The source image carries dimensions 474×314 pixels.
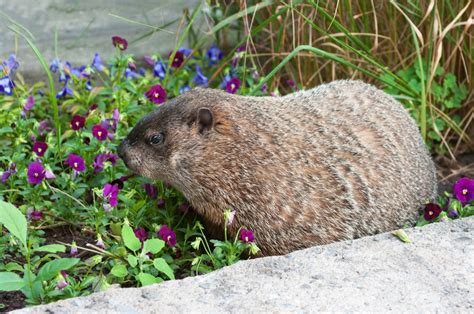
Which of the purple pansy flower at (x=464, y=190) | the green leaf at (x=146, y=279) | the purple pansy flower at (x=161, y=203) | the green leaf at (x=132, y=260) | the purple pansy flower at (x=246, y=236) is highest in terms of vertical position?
the green leaf at (x=132, y=260)

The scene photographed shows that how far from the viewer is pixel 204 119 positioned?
4.09 metres

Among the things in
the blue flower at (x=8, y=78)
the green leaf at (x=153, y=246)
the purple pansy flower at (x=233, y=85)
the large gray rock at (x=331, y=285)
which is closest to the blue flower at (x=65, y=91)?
the blue flower at (x=8, y=78)

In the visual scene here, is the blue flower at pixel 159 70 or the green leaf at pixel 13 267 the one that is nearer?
the green leaf at pixel 13 267

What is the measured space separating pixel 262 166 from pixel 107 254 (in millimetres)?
931

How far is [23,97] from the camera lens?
16.4 feet

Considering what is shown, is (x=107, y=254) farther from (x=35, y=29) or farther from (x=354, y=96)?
(x=35, y=29)

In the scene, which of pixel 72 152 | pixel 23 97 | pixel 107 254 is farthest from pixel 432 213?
pixel 23 97

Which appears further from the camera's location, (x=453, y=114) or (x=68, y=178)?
(x=453, y=114)

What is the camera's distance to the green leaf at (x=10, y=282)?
3182mm

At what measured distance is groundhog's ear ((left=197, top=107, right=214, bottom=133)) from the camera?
4.06 metres

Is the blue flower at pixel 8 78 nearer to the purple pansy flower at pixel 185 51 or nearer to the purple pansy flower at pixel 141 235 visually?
the purple pansy flower at pixel 185 51

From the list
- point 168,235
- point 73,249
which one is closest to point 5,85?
point 73,249

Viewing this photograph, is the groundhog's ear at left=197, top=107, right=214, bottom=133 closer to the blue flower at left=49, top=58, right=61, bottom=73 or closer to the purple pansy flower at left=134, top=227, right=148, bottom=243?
the purple pansy flower at left=134, top=227, right=148, bottom=243

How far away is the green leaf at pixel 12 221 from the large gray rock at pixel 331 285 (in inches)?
15.2
